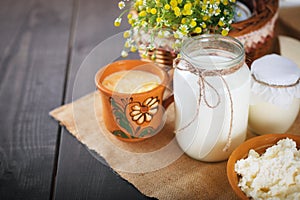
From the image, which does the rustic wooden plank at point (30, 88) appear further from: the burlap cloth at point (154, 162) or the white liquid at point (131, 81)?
the white liquid at point (131, 81)

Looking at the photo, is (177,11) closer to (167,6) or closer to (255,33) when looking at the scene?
(167,6)

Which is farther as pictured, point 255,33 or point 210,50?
point 255,33

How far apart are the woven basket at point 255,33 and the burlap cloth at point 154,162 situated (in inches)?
5.6

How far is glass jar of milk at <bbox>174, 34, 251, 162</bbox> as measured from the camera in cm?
94

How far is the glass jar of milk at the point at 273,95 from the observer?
1.02m

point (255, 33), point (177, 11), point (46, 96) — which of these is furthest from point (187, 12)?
point (46, 96)

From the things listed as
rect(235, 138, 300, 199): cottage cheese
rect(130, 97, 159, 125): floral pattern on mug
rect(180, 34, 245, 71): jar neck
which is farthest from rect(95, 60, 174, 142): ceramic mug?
rect(235, 138, 300, 199): cottage cheese

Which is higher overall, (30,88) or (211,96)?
(211,96)

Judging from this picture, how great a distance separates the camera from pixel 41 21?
5.19 feet

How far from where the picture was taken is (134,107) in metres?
1.03

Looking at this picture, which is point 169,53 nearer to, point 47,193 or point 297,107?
point 297,107

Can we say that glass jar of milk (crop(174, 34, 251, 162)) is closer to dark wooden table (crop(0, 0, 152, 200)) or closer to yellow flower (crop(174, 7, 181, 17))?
yellow flower (crop(174, 7, 181, 17))

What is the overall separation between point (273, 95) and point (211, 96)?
0.54 ft

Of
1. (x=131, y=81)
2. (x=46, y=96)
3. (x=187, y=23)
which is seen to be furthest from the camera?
(x=46, y=96)
